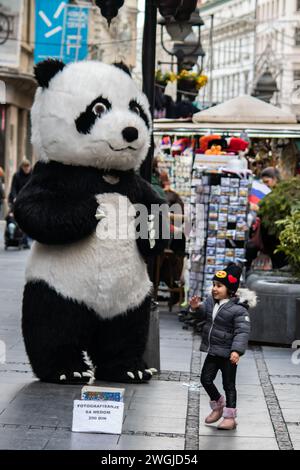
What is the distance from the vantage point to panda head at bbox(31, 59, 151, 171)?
9.57 meters

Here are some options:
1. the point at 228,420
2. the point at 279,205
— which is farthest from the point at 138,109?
the point at 279,205

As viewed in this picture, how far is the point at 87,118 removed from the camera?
9586 mm

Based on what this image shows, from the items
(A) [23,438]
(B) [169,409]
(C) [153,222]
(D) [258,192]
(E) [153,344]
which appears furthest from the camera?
(D) [258,192]

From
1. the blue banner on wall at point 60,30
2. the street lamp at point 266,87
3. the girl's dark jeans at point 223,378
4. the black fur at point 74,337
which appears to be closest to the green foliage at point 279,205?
the black fur at point 74,337

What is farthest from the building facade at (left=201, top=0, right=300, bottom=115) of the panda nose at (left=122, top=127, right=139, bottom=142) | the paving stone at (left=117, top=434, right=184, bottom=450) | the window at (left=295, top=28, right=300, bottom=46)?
the paving stone at (left=117, top=434, right=184, bottom=450)

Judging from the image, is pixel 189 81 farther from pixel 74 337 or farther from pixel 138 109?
pixel 74 337

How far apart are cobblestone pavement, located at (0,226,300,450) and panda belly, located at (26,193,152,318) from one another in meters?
0.74

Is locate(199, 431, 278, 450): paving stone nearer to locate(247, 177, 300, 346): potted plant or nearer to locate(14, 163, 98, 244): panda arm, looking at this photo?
locate(14, 163, 98, 244): panda arm

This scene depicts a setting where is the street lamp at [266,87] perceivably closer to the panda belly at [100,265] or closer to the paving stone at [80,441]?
the panda belly at [100,265]

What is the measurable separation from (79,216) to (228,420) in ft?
6.57

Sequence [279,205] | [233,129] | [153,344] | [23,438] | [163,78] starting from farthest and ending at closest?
[163,78], [233,129], [279,205], [153,344], [23,438]

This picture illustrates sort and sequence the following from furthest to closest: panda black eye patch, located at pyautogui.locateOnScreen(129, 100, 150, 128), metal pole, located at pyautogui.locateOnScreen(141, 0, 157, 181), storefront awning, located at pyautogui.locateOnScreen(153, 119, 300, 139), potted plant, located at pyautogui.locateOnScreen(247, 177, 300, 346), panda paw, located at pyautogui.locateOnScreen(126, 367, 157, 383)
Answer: storefront awning, located at pyautogui.locateOnScreen(153, 119, 300, 139) < potted plant, located at pyautogui.locateOnScreen(247, 177, 300, 346) < metal pole, located at pyautogui.locateOnScreen(141, 0, 157, 181) < panda paw, located at pyautogui.locateOnScreen(126, 367, 157, 383) < panda black eye patch, located at pyautogui.locateOnScreen(129, 100, 150, 128)

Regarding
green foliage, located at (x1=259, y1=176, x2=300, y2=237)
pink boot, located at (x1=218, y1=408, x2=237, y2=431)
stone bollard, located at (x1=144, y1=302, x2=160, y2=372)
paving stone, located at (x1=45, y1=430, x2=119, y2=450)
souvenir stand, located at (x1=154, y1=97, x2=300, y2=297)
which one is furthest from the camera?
souvenir stand, located at (x1=154, y1=97, x2=300, y2=297)
